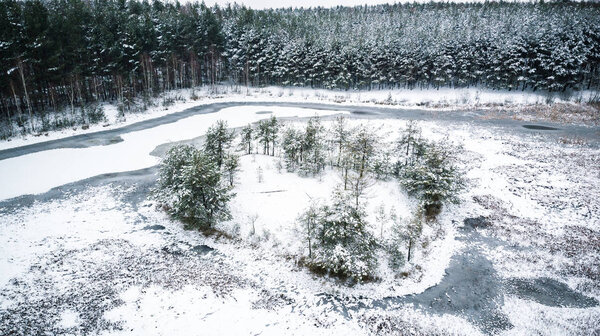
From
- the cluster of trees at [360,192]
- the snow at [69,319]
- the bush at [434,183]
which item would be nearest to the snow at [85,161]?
the snow at [69,319]

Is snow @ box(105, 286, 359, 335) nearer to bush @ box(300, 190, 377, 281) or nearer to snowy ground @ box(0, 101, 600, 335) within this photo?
snowy ground @ box(0, 101, 600, 335)

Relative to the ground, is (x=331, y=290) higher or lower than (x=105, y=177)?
lower

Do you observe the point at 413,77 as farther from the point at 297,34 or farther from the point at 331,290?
the point at 331,290

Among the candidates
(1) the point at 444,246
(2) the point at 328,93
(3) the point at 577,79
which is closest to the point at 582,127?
(3) the point at 577,79

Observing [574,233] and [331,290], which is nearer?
[331,290]

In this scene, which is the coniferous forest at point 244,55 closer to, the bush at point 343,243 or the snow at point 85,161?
the snow at point 85,161

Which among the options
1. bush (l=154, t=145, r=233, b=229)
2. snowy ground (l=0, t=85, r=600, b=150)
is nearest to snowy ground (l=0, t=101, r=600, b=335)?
bush (l=154, t=145, r=233, b=229)

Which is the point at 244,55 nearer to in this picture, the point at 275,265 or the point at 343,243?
the point at 275,265
